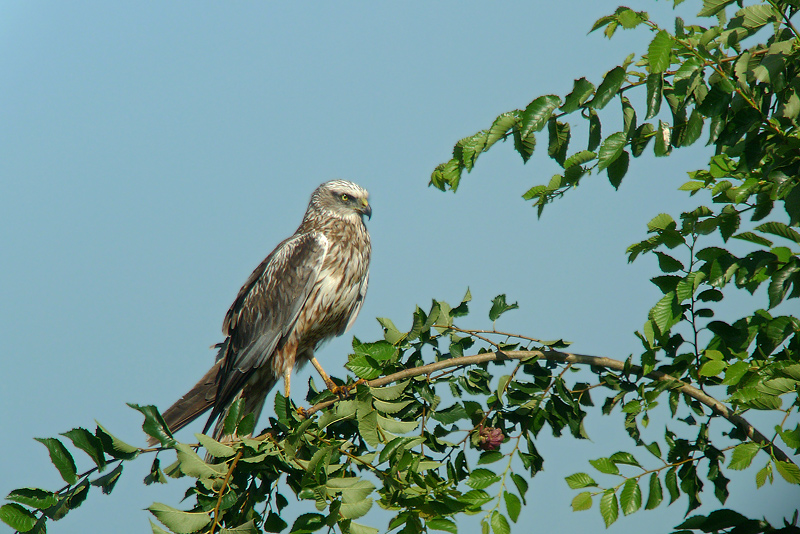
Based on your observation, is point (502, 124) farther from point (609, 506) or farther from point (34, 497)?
point (34, 497)

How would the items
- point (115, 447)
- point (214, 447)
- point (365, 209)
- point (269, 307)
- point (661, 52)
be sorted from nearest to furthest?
point (661, 52) < point (115, 447) < point (214, 447) < point (269, 307) < point (365, 209)

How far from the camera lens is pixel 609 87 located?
195 cm

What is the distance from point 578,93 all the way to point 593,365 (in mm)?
1027

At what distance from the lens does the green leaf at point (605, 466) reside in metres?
2.13

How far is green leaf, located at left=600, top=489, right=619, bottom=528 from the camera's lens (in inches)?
84.0

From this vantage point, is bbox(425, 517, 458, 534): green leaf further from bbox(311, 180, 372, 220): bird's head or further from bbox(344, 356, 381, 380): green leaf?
bbox(311, 180, 372, 220): bird's head

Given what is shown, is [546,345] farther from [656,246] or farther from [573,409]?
[656,246]

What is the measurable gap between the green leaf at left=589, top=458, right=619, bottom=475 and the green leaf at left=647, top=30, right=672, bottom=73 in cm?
126

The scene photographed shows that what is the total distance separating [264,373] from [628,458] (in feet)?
10.4

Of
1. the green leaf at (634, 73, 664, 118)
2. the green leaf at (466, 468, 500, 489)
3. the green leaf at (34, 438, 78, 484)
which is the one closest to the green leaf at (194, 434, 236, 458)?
the green leaf at (34, 438, 78, 484)

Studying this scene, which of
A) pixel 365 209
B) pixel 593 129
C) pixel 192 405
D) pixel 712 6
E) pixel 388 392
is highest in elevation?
pixel 365 209

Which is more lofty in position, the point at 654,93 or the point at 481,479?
the point at 654,93

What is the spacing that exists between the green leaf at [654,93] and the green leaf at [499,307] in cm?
99

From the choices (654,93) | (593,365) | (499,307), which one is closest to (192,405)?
(499,307)
